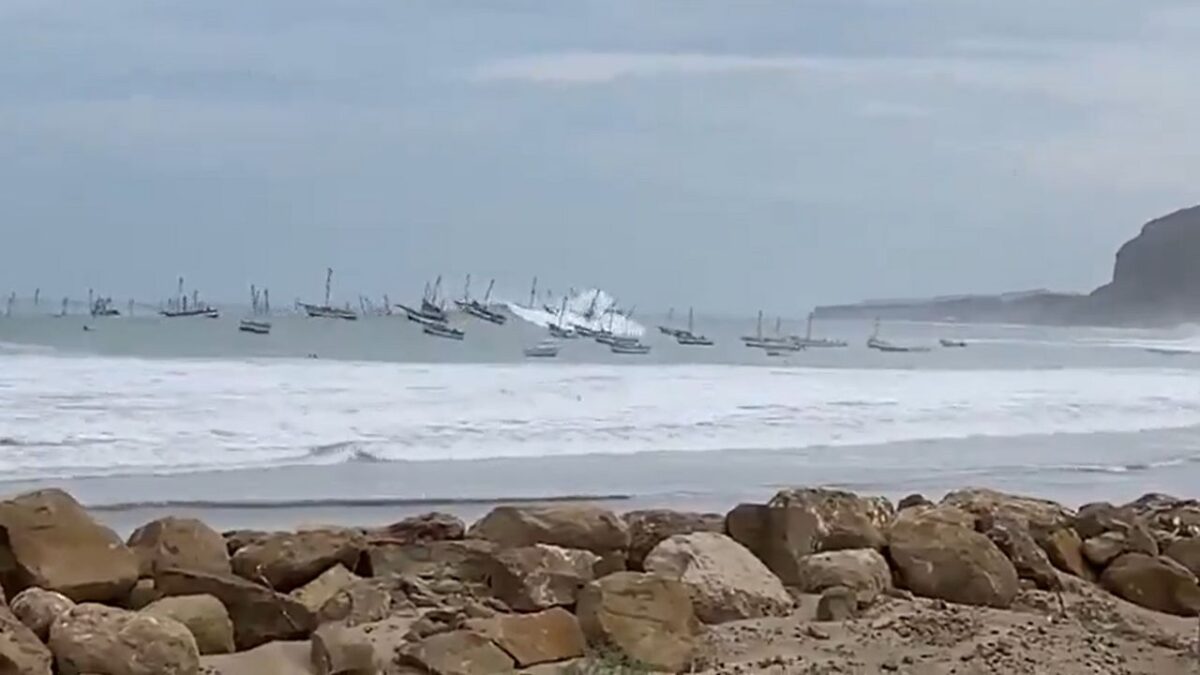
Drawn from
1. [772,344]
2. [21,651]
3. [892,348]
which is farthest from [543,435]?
[892,348]

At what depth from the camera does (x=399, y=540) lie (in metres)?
6.82

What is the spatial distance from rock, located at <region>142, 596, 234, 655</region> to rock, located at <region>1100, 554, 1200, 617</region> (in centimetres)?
383

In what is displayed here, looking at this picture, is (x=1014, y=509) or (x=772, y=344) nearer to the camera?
(x=1014, y=509)

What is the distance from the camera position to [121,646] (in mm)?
4996

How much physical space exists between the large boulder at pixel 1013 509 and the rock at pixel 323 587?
2.97m

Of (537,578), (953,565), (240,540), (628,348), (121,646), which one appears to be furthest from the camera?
(628,348)

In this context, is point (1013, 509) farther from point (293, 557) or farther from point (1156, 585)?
point (293, 557)

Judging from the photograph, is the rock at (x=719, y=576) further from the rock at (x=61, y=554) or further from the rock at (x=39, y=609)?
the rock at (x=39, y=609)

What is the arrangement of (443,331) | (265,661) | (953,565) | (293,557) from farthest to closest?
1. (443,331)
2. (953,565)
3. (293,557)
4. (265,661)

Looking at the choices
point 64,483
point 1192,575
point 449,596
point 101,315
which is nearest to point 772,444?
point 64,483

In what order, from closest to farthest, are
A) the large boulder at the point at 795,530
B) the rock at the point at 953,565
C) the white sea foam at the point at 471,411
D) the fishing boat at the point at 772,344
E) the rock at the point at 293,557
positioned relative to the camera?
1. the rock at the point at 293,557
2. the rock at the point at 953,565
3. the large boulder at the point at 795,530
4. the white sea foam at the point at 471,411
5. the fishing boat at the point at 772,344

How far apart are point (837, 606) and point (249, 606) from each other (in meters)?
2.21

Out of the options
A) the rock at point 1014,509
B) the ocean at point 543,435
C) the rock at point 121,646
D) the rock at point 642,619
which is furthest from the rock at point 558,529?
the ocean at point 543,435

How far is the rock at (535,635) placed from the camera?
205 inches
